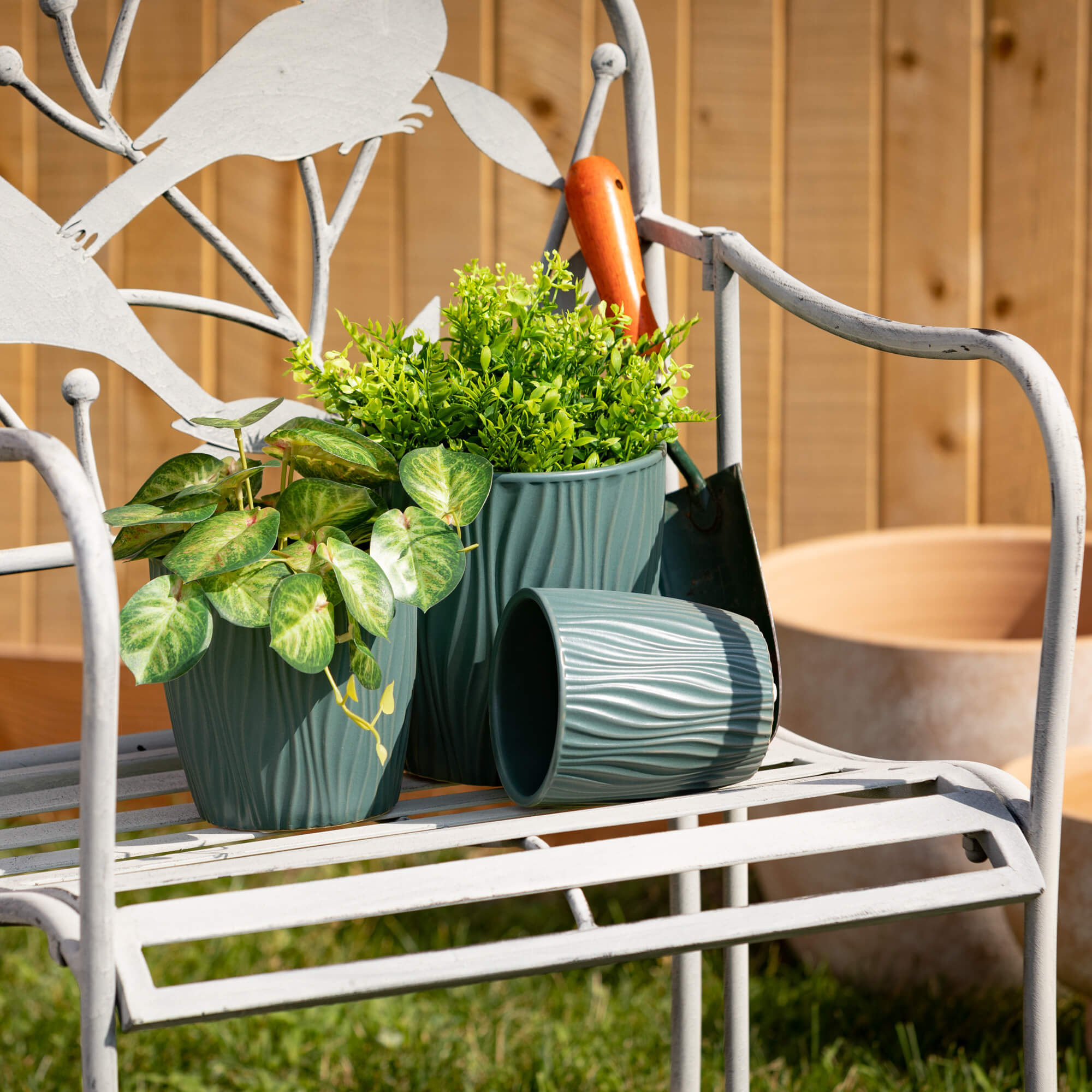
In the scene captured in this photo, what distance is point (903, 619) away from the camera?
1.64 meters

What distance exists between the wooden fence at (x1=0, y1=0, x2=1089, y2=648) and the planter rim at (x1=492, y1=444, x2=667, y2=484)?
118 centimetres

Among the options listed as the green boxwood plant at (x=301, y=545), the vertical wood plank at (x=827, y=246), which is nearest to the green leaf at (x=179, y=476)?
the green boxwood plant at (x=301, y=545)

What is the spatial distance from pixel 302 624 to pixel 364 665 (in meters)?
0.05

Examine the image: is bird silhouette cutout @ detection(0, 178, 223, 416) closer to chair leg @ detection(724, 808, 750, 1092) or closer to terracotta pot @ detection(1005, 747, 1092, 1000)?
chair leg @ detection(724, 808, 750, 1092)

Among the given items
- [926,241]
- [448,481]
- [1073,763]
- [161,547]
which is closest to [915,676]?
[1073,763]

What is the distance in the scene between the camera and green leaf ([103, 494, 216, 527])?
2.03 feet

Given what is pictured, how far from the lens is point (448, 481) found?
677 mm

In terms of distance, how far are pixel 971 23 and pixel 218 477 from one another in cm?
162

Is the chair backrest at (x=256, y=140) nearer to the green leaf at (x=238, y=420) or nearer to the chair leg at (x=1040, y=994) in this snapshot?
the green leaf at (x=238, y=420)

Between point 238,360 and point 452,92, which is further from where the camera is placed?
point 238,360

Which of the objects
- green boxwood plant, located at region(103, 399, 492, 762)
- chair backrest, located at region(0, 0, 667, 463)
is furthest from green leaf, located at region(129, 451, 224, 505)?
chair backrest, located at region(0, 0, 667, 463)

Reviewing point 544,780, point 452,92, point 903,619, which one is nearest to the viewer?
point 544,780

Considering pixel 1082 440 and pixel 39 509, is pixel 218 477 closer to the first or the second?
pixel 39 509

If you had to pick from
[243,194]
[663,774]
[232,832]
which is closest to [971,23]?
[243,194]
